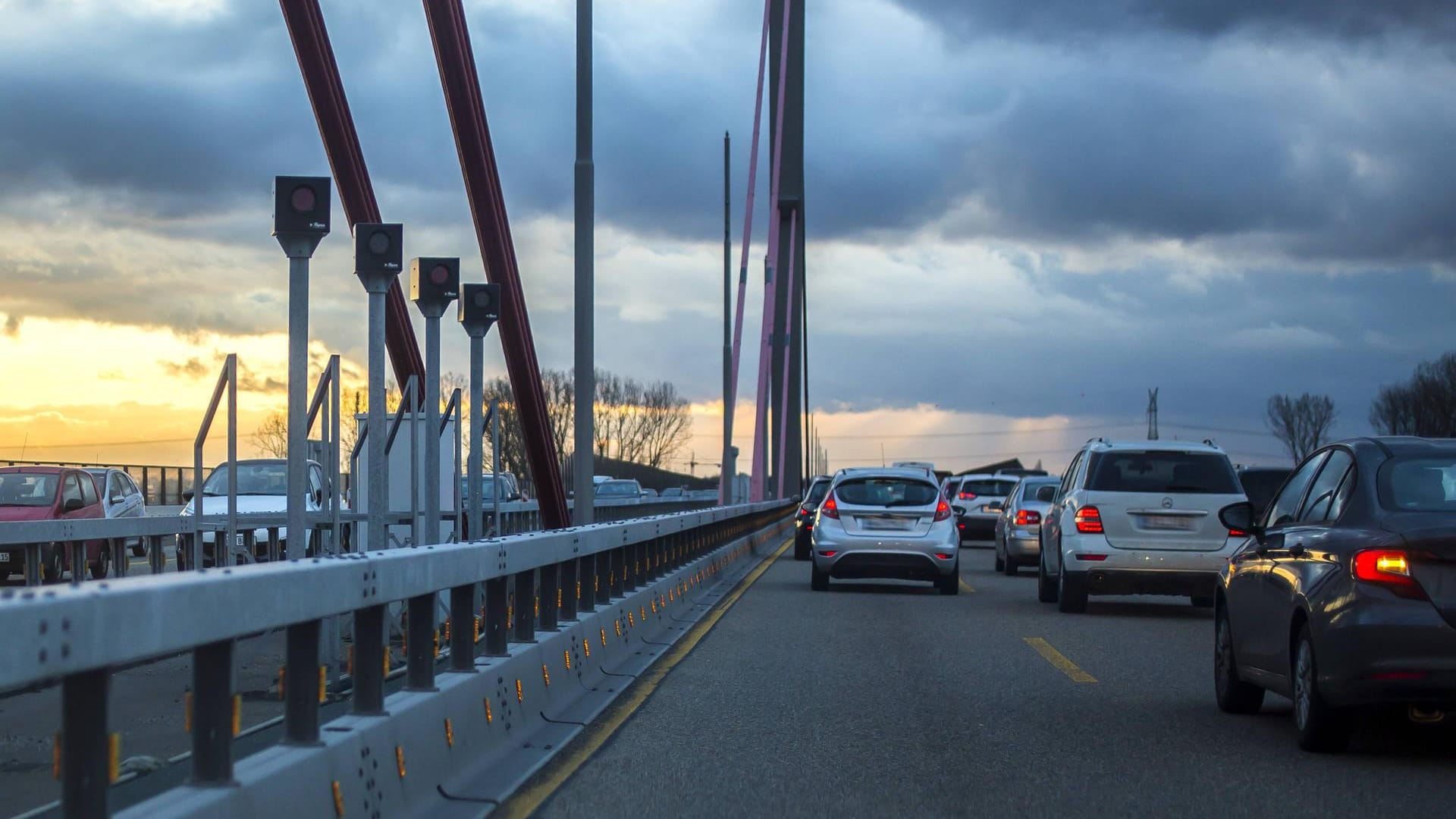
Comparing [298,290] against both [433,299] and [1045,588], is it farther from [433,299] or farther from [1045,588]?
[1045,588]

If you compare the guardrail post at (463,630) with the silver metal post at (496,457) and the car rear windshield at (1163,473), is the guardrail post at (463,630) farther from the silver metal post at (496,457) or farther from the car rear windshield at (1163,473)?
the car rear windshield at (1163,473)

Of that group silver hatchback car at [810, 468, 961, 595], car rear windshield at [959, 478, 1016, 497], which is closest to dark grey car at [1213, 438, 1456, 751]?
silver hatchback car at [810, 468, 961, 595]

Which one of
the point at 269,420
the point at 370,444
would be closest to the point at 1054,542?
the point at 370,444

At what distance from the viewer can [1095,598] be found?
19.8 metres

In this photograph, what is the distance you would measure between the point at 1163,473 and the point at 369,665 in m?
12.1

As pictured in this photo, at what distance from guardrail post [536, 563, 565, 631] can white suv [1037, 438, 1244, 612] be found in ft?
27.2

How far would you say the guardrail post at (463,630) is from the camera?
7.23 meters

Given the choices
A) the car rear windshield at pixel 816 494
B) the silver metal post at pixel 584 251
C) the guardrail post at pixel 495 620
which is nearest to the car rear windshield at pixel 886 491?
the silver metal post at pixel 584 251

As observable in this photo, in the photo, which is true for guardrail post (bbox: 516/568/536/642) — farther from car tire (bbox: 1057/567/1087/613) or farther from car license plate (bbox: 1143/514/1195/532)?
car license plate (bbox: 1143/514/1195/532)

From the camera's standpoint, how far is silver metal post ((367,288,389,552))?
1040cm

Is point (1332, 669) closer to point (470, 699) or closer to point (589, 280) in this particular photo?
point (470, 699)

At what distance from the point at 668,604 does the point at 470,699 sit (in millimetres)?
8067

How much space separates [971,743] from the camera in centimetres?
811

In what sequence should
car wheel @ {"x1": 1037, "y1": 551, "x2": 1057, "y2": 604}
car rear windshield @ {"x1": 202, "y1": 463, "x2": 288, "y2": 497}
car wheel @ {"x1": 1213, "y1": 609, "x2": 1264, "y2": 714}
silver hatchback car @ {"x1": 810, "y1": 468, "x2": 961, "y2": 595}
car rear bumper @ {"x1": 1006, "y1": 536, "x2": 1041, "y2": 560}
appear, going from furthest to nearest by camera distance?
car rear bumper @ {"x1": 1006, "y1": 536, "x2": 1041, "y2": 560}, car rear windshield @ {"x1": 202, "y1": 463, "x2": 288, "y2": 497}, silver hatchback car @ {"x1": 810, "y1": 468, "x2": 961, "y2": 595}, car wheel @ {"x1": 1037, "y1": 551, "x2": 1057, "y2": 604}, car wheel @ {"x1": 1213, "y1": 609, "x2": 1264, "y2": 714}
